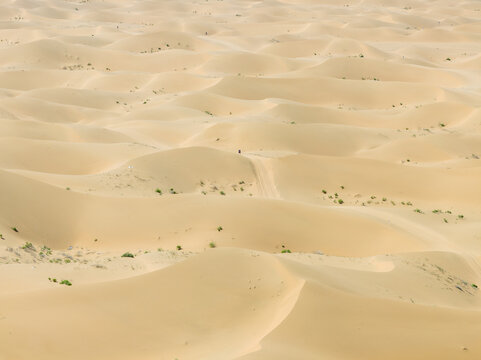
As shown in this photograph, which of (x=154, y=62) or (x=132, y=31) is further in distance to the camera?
(x=132, y=31)

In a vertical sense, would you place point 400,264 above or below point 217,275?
below

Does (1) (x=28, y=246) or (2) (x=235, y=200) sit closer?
(1) (x=28, y=246)

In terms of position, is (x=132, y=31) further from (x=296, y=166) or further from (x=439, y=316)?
(x=439, y=316)

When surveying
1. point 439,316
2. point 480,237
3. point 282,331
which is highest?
point 282,331

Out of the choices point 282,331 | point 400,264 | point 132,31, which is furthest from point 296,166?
point 132,31

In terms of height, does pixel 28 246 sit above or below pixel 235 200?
above

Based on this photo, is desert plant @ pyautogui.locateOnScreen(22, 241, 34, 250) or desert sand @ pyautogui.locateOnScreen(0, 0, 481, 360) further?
desert plant @ pyautogui.locateOnScreen(22, 241, 34, 250)

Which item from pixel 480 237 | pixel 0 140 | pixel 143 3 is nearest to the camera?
pixel 480 237

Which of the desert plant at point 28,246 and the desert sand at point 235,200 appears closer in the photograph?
the desert sand at point 235,200
